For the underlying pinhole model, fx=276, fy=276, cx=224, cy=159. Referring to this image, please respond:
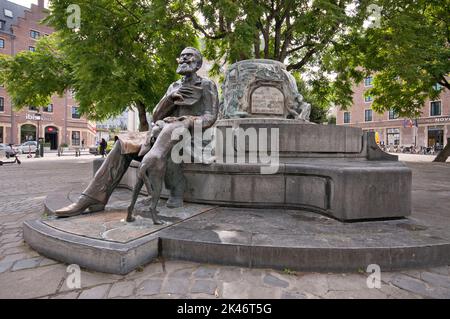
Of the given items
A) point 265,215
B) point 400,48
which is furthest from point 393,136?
point 265,215

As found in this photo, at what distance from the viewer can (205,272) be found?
2.65 meters

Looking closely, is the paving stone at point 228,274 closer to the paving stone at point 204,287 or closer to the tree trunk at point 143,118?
the paving stone at point 204,287

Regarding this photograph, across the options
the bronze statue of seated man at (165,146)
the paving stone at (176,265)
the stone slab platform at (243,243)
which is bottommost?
the paving stone at (176,265)

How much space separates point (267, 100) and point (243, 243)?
15.9ft

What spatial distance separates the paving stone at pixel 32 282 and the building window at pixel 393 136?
5411 centimetres

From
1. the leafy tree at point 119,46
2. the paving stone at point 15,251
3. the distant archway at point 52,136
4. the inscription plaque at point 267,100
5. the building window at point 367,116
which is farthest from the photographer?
the building window at point 367,116

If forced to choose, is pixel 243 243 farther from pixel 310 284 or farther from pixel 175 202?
pixel 175 202

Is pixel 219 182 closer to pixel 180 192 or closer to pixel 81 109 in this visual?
pixel 180 192

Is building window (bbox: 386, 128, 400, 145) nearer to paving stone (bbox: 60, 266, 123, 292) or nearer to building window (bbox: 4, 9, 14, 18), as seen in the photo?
paving stone (bbox: 60, 266, 123, 292)

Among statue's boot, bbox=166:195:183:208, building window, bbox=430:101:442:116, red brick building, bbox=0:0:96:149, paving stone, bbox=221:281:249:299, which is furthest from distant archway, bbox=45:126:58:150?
building window, bbox=430:101:442:116

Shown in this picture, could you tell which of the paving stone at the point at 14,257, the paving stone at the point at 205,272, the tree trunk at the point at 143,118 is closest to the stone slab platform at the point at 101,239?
the paving stone at the point at 14,257

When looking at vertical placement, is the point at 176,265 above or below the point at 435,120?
below

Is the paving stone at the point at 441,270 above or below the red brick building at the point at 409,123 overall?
below

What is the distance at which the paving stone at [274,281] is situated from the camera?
8.01 feet
